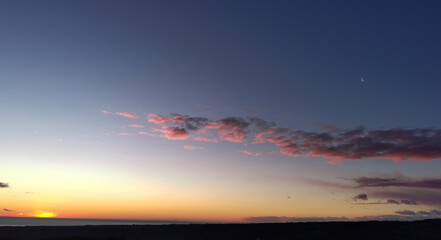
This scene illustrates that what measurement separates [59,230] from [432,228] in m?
70.3

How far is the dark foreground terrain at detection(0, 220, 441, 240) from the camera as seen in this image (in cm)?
5603

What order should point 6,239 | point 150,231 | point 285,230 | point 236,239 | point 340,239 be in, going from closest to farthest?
point 340,239, point 236,239, point 6,239, point 285,230, point 150,231

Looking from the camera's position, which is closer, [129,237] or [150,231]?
[129,237]

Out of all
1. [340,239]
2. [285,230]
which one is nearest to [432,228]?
[340,239]

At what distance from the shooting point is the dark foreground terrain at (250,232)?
56025 millimetres

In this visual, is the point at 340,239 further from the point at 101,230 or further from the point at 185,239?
the point at 101,230

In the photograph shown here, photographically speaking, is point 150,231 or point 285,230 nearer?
point 285,230

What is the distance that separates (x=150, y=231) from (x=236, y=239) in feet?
77.3

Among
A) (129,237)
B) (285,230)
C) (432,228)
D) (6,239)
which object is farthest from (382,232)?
(6,239)

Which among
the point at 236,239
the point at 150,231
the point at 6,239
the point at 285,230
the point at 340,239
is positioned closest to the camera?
the point at 340,239

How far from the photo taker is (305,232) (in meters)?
60.4

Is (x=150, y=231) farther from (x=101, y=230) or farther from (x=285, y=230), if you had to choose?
(x=285, y=230)

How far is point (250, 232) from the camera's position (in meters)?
63.7

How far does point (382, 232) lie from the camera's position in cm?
5797
